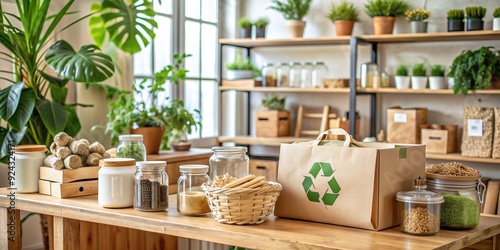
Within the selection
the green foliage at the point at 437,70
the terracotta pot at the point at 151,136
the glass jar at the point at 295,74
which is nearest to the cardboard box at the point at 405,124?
the green foliage at the point at 437,70

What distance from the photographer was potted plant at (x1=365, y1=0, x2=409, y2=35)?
16.6ft

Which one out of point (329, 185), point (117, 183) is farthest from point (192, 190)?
point (329, 185)

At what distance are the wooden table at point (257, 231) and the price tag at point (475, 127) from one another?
7.46 ft

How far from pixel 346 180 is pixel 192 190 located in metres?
0.54

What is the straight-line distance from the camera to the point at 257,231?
2180 mm

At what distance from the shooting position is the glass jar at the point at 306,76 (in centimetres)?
546

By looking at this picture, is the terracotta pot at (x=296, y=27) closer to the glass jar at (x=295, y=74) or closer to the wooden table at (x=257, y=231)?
the glass jar at (x=295, y=74)

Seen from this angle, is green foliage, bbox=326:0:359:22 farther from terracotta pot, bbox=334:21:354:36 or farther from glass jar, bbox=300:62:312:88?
glass jar, bbox=300:62:312:88

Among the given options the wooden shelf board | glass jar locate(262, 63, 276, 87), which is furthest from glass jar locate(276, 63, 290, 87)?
the wooden shelf board

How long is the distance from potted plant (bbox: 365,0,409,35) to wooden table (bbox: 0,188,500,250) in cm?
276

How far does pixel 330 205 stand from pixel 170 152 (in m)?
2.34

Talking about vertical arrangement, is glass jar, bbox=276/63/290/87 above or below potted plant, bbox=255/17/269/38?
below

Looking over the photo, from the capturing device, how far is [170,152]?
4488mm

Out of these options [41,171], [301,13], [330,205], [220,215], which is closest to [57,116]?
[41,171]
